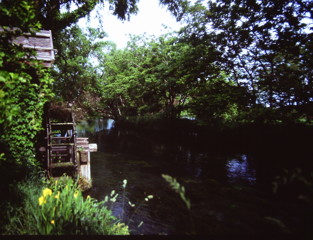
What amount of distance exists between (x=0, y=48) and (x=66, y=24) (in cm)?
1433

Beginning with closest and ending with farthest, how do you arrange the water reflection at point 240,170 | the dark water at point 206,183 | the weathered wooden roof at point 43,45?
the dark water at point 206,183 < the weathered wooden roof at point 43,45 < the water reflection at point 240,170

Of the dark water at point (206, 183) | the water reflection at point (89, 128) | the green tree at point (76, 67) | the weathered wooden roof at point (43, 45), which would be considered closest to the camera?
the dark water at point (206, 183)

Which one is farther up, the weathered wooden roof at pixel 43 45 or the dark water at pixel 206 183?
the weathered wooden roof at pixel 43 45

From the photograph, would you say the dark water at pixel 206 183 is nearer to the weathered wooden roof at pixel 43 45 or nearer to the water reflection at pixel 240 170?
the water reflection at pixel 240 170

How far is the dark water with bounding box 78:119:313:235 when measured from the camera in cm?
522

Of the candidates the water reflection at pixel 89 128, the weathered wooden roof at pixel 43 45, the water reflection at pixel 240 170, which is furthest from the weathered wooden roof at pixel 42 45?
the water reflection at pixel 89 128

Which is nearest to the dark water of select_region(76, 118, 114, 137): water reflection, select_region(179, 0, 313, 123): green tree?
select_region(179, 0, 313, 123): green tree

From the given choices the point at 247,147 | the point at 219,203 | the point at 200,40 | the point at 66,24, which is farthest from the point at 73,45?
the point at 219,203

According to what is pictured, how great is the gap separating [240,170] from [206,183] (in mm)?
2963

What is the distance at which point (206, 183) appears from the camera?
30.0 feet

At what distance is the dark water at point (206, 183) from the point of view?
17.1ft

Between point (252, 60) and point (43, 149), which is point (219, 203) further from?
point (252, 60)

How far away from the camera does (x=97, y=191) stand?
8.31 metres

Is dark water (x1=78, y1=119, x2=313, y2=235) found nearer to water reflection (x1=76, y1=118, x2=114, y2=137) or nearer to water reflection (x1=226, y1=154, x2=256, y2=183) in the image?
water reflection (x1=226, y1=154, x2=256, y2=183)
